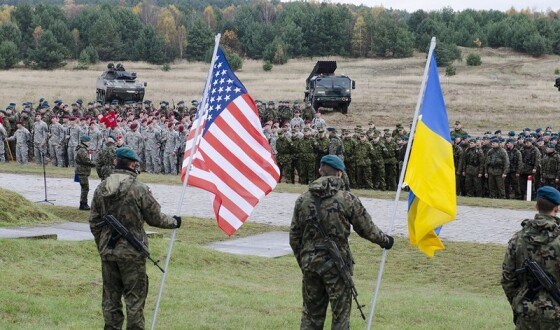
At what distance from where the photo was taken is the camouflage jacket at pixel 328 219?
8867mm

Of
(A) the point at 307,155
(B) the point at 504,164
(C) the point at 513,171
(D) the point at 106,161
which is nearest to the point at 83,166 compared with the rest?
(D) the point at 106,161

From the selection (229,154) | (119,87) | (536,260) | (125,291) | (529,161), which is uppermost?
(229,154)

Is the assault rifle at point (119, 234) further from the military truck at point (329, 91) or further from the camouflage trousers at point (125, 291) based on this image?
the military truck at point (329, 91)

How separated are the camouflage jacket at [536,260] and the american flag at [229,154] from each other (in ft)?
11.0

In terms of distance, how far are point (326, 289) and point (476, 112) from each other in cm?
4661

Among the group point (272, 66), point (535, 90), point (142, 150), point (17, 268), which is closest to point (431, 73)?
point (17, 268)

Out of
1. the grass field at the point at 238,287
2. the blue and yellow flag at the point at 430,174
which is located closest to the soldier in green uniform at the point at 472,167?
the grass field at the point at 238,287

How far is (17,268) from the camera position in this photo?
12.8 meters

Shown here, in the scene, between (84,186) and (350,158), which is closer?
(84,186)

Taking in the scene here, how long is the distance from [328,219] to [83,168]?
1267 centimetres

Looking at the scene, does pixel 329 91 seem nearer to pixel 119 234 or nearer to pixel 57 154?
pixel 57 154

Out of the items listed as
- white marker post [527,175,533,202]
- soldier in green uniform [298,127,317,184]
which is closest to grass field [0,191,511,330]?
white marker post [527,175,533,202]

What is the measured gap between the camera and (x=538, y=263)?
304 inches

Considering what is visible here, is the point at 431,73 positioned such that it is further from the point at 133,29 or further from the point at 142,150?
the point at 133,29
